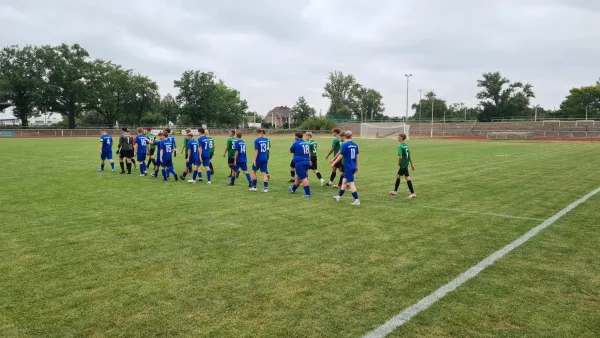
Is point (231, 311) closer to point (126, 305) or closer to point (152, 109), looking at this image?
point (126, 305)

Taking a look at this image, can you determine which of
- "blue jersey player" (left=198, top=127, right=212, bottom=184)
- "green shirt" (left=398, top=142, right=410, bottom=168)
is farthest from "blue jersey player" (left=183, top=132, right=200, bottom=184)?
"green shirt" (left=398, top=142, right=410, bottom=168)

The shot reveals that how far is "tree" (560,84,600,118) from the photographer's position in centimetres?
8285

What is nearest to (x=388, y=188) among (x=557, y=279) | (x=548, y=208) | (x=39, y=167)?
(x=548, y=208)

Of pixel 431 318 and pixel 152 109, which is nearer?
pixel 431 318

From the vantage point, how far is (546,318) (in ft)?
13.4

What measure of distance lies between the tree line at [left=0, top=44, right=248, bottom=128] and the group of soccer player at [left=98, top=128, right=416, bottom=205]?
64403 millimetres

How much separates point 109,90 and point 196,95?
1802cm

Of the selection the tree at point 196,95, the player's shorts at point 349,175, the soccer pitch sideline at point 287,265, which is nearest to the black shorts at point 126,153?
the soccer pitch sideline at point 287,265

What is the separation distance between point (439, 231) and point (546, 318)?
345 centimetres

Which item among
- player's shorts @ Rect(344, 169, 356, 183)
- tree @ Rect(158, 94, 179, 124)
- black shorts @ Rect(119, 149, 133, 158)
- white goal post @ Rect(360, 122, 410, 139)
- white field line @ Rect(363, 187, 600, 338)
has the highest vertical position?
tree @ Rect(158, 94, 179, 124)

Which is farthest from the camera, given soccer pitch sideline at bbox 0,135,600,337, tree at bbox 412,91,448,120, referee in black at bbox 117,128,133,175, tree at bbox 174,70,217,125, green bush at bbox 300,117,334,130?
tree at bbox 412,91,448,120

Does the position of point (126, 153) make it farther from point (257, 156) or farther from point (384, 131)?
point (384, 131)

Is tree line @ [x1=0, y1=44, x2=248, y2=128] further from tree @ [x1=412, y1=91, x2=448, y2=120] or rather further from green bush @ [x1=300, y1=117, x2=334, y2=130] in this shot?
tree @ [x1=412, y1=91, x2=448, y2=120]

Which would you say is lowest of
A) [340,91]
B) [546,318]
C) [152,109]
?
[546,318]
